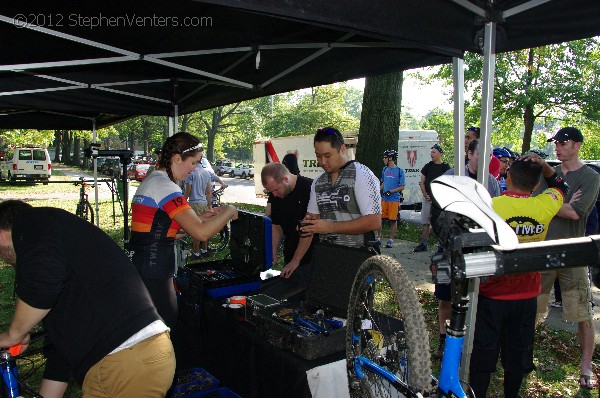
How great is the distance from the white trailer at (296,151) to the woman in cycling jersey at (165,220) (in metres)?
11.8

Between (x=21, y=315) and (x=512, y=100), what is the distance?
16858mm

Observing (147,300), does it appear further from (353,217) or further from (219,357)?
(353,217)

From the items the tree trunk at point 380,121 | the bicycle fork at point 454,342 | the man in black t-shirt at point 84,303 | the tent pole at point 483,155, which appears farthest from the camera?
the tree trunk at point 380,121

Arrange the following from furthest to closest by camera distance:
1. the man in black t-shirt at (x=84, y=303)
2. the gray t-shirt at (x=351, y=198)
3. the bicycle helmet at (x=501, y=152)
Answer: the bicycle helmet at (x=501, y=152)
the gray t-shirt at (x=351, y=198)
the man in black t-shirt at (x=84, y=303)

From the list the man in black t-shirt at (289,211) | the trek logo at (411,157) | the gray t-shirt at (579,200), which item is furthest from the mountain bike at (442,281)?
the trek logo at (411,157)

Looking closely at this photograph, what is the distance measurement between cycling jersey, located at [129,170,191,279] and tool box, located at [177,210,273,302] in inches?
16.0

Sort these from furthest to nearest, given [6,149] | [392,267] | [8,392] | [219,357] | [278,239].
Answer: [6,149] < [278,239] < [219,357] < [8,392] < [392,267]

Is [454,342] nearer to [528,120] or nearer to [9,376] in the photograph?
[9,376]

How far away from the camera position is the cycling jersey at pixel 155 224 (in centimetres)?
265

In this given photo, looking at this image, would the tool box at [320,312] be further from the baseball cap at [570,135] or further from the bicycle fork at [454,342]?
the baseball cap at [570,135]

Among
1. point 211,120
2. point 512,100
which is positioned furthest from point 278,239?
point 211,120

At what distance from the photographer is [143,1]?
9.89 ft

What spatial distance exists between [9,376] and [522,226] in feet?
8.78

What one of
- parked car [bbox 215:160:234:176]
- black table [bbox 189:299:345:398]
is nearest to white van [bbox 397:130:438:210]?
black table [bbox 189:299:345:398]
